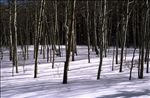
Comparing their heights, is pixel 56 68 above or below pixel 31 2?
below

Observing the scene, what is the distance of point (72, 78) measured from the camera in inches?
517

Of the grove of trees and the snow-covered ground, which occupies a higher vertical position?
the grove of trees

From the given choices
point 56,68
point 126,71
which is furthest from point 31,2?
point 126,71

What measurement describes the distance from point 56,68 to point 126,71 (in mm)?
4173

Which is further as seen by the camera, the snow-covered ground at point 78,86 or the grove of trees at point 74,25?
the grove of trees at point 74,25

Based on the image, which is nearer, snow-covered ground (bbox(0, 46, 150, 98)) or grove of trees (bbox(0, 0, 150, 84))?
snow-covered ground (bbox(0, 46, 150, 98))

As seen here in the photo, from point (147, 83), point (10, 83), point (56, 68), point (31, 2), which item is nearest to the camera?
point (147, 83)

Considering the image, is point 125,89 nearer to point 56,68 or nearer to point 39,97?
point 39,97

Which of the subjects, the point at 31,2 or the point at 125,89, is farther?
the point at 31,2

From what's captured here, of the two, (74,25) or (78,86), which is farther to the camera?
(74,25)

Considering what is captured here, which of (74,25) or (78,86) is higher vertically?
(74,25)

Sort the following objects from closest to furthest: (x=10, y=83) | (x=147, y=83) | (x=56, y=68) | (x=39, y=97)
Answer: (x=39, y=97) < (x=147, y=83) < (x=10, y=83) < (x=56, y=68)

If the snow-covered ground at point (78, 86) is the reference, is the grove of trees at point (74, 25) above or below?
above

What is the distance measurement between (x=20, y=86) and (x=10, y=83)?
3.64 feet
